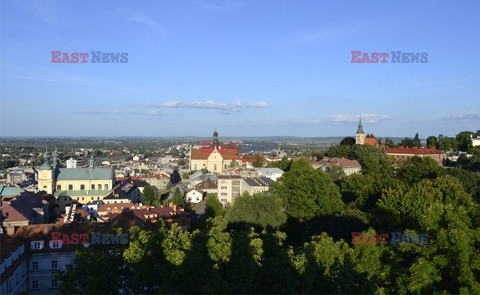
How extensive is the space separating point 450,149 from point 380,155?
24.1 meters

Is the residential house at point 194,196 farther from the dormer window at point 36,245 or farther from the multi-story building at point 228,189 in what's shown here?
the dormer window at point 36,245

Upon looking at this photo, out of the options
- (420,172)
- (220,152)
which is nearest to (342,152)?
(220,152)

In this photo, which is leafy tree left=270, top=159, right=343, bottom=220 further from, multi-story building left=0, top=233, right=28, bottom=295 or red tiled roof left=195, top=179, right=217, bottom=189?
multi-story building left=0, top=233, right=28, bottom=295

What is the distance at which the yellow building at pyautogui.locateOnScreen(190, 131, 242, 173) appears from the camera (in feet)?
283

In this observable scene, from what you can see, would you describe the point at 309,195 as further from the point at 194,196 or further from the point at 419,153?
the point at 419,153

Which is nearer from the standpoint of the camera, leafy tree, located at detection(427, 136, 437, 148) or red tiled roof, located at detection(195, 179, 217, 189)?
red tiled roof, located at detection(195, 179, 217, 189)

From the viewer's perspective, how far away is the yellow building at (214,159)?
86.4 meters

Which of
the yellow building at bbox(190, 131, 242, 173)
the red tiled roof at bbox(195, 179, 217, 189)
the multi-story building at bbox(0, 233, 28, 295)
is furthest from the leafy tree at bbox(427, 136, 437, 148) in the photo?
the multi-story building at bbox(0, 233, 28, 295)

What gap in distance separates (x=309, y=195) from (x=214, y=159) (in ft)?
164

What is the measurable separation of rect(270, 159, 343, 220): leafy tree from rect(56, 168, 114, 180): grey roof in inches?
973

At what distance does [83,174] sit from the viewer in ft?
181

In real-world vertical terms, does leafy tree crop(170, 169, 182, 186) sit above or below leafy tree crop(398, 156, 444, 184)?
below

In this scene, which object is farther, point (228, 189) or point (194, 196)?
point (194, 196)

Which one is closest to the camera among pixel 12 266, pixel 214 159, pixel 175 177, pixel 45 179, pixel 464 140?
pixel 12 266
